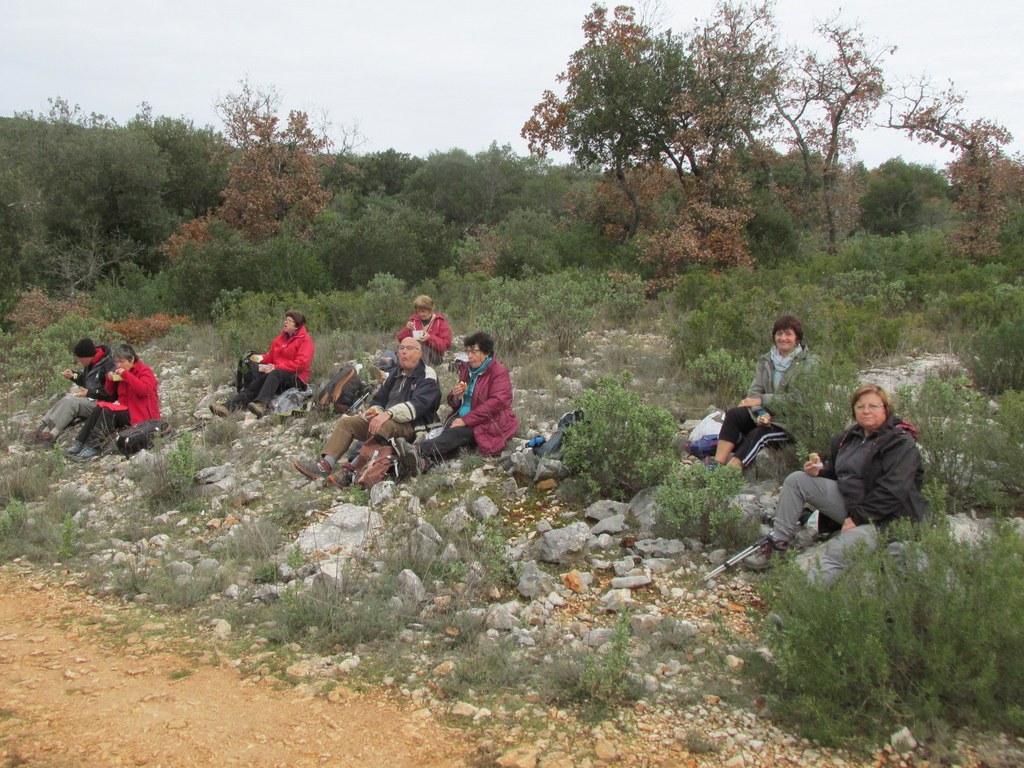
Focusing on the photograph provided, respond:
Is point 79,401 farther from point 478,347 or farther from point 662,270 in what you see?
point 662,270

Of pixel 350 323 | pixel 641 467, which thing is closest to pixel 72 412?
pixel 350 323

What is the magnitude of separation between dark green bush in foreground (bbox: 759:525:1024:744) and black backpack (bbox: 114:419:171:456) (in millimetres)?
6055

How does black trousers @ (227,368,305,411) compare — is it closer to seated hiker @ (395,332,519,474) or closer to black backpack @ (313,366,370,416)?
black backpack @ (313,366,370,416)

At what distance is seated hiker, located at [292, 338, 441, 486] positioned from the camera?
20.6 feet

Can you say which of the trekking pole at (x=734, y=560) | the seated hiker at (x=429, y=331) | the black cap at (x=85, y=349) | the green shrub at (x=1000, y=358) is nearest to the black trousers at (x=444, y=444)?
the trekking pole at (x=734, y=560)

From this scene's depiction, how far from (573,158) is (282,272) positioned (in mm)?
6592

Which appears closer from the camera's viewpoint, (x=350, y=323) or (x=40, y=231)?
(x=350, y=323)

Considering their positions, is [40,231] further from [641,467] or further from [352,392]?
[641,467]

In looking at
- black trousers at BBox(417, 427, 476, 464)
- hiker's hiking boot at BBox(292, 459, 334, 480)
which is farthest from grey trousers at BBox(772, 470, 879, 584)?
hiker's hiking boot at BBox(292, 459, 334, 480)

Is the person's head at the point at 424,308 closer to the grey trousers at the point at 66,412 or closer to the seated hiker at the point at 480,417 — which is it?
the seated hiker at the point at 480,417

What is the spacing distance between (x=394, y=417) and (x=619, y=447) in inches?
69.9

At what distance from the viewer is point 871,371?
8.06 metres

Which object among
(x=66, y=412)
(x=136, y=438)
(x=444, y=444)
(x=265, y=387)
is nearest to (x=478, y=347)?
(x=444, y=444)

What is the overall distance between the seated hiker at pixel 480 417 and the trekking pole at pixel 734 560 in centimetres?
225
